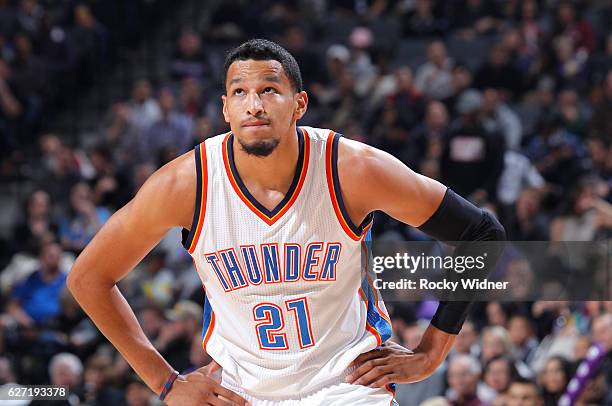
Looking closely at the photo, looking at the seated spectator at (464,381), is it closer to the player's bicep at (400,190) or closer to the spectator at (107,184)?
the player's bicep at (400,190)

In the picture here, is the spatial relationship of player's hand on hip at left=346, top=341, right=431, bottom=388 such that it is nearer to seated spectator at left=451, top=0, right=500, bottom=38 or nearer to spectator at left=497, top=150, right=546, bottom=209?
spectator at left=497, top=150, right=546, bottom=209

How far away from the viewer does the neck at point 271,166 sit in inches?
148

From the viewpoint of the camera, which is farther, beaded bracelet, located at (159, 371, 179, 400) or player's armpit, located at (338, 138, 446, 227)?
beaded bracelet, located at (159, 371, 179, 400)

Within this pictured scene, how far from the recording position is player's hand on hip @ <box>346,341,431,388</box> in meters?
3.85

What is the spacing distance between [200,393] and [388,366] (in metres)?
0.73

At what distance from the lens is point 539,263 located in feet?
25.7

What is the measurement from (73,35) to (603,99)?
20.9 ft

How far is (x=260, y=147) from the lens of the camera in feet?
11.9

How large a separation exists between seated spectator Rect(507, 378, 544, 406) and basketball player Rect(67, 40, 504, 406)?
286 centimetres

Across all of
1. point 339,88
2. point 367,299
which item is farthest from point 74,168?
point 367,299

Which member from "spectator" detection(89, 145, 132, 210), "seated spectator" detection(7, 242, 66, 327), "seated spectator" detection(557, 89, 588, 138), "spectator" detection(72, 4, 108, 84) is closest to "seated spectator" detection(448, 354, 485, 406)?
"seated spectator" detection(7, 242, 66, 327)

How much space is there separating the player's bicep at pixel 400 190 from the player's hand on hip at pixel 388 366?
54cm

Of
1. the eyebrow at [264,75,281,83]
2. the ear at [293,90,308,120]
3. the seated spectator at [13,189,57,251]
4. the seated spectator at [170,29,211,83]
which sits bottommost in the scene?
the seated spectator at [13,189,57,251]

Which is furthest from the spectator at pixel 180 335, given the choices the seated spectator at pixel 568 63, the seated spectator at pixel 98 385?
the seated spectator at pixel 568 63
